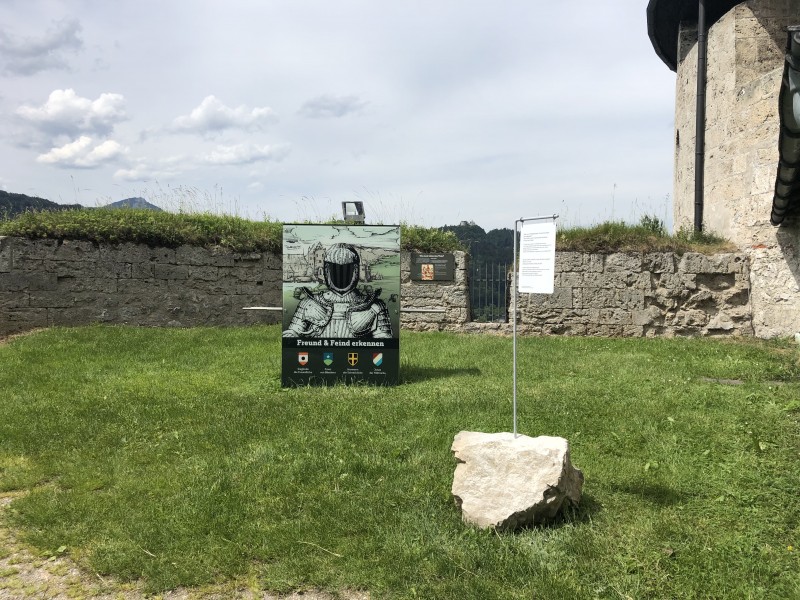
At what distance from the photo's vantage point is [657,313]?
1238 centimetres

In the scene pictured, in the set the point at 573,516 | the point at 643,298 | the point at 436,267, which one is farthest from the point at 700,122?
the point at 573,516

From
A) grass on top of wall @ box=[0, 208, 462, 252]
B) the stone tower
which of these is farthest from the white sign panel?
grass on top of wall @ box=[0, 208, 462, 252]

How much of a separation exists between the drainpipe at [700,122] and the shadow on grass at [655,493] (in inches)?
420

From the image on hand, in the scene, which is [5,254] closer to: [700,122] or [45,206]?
[45,206]

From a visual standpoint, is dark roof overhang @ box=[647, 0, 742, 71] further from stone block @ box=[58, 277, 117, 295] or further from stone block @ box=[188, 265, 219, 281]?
stone block @ box=[58, 277, 117, 295]

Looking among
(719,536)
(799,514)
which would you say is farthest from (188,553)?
(799,514)

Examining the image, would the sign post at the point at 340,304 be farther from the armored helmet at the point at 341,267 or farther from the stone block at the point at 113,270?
the stone block at the point at 113,270

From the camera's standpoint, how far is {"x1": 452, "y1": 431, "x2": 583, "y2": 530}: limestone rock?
3.71m

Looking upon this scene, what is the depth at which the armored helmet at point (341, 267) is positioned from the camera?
7.75m

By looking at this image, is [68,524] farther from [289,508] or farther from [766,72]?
[766,72]

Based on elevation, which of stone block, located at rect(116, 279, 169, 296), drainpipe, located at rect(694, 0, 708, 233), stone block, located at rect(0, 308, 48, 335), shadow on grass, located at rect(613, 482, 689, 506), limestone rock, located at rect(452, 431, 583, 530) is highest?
drainpipe, located at rect(694, 0, 708, 233)

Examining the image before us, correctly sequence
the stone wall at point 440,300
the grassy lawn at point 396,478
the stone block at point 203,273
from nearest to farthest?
the grassy lawn at point 396,478 < the stone block at point 203,273 < the stone wall at point 440,300

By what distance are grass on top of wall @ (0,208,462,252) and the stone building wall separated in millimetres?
5671

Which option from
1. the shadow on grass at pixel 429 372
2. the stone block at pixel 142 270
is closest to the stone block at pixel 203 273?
the stone block at pixel 142 270
